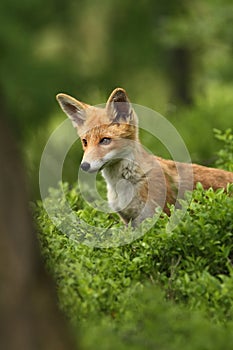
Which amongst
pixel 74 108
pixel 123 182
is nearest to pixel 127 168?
pixel 123 182

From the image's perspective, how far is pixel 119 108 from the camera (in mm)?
7906

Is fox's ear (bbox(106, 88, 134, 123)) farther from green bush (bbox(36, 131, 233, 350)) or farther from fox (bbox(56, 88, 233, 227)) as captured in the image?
green bush (bbox(36, 131, 233, 350))

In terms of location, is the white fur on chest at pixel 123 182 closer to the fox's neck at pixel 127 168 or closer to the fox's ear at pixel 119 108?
the fox's neck at pixel 127 168

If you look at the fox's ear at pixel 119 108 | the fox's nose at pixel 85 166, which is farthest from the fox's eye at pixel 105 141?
the fox's nose at pixel 85 166

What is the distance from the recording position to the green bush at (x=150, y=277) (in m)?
4.93

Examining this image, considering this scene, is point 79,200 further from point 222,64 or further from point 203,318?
point 222,64

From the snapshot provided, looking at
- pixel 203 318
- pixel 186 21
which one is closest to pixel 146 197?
pixel 203 318

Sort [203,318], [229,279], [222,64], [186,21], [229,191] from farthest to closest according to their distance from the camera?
[222,64], [186,21], [229,191], [229,279], [203,318]

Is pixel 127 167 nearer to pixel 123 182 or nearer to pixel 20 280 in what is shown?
pixel 123 182

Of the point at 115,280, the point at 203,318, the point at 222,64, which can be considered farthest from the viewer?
the point at 222,64

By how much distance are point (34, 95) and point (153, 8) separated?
14.4 feet

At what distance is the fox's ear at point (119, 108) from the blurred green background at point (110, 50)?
8242 mm

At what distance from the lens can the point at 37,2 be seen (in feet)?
79.7

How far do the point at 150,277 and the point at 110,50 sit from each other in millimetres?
21194
